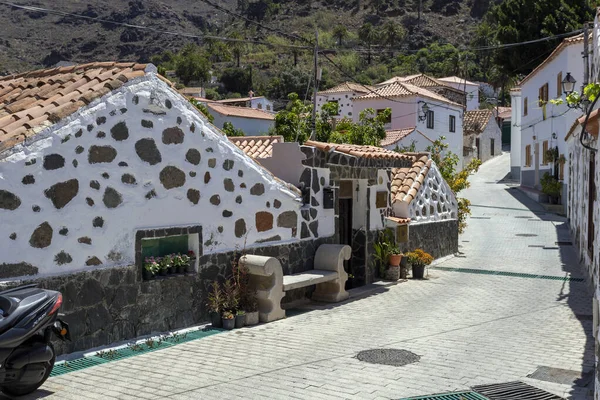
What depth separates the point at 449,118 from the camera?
46.7 m

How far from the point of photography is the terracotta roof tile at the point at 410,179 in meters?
16.5

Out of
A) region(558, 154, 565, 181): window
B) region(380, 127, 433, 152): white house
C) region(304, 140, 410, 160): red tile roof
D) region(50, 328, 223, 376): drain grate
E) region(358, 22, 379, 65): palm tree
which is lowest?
region(50, 328, 223, 376): drain grate

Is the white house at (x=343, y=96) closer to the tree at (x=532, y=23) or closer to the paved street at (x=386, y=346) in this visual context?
the tree at (x=532, y=23)

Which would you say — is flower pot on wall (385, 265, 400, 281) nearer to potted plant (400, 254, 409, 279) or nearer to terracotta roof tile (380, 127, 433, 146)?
potted plant (400, 254, 409, 279)

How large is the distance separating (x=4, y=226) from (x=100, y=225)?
53.4 inches

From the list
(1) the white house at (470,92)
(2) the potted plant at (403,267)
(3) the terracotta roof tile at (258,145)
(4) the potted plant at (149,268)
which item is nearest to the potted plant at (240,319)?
(4) the potted plant at (149,268)

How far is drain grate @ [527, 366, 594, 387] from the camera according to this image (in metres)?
7.42

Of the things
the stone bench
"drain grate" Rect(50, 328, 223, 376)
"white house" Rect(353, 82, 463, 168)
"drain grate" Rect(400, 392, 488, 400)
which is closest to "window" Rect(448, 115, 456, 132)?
"white house" Rect(353, 82, 463, 168)

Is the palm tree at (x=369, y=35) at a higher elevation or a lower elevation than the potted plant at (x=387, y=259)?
higher

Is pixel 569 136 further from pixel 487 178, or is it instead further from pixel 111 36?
pixel 111 36

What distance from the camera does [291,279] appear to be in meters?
11.1

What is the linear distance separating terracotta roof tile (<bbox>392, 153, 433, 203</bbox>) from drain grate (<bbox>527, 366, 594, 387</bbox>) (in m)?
8.52

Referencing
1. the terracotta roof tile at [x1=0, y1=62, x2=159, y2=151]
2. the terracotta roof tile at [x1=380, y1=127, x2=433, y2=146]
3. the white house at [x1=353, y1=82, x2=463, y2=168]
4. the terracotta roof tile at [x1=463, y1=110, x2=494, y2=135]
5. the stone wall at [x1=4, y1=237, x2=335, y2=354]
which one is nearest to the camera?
the terracotta roof tile at [x1=0, y1=62, x2=159, y2=151]

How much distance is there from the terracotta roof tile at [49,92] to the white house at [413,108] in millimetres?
31709
